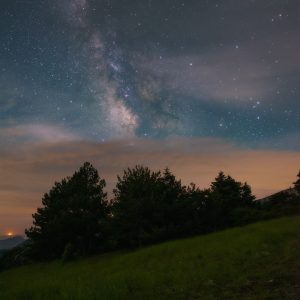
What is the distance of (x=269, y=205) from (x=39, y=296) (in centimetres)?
4907

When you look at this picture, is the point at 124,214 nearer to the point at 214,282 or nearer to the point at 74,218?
the point at 74,218

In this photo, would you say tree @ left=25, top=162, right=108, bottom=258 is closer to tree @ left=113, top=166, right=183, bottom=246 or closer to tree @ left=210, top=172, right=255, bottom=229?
tree @ left=113, top=166, right=183, bottom=246

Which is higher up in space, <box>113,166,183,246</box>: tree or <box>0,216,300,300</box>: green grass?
<box>113,166,183,246</box>: tree

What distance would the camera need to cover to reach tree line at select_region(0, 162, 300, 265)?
41.7 meters

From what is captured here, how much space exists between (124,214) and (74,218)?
6868 millimetres

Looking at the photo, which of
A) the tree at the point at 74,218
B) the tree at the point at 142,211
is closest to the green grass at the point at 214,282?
the tree at the point at 142,211

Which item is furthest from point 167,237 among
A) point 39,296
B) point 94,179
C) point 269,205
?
point 39,296

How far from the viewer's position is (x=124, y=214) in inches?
1613

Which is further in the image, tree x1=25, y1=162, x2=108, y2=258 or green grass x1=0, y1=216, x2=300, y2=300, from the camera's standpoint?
tree x1=25, y1=162, x2=108, y2=258

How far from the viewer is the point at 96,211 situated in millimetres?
45781

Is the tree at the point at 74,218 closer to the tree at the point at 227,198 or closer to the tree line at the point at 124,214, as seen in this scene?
the tree line at the point at 124,214

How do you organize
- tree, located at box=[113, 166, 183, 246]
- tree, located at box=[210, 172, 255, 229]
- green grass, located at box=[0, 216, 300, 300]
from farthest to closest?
1. tree, located at box=[210, 172, 255, 229]
2. tree, located at box=[113, 166, 183, 246]
3. green grass, located at box=[0, 216, 300, 300]

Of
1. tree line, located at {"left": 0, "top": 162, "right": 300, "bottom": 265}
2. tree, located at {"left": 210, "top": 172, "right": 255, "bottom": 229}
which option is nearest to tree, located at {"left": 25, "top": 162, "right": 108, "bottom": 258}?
tree line, located at {"left": 0, "top": 162, "right": 300, "bottom": 265}

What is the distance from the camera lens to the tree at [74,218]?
44.4 meters
